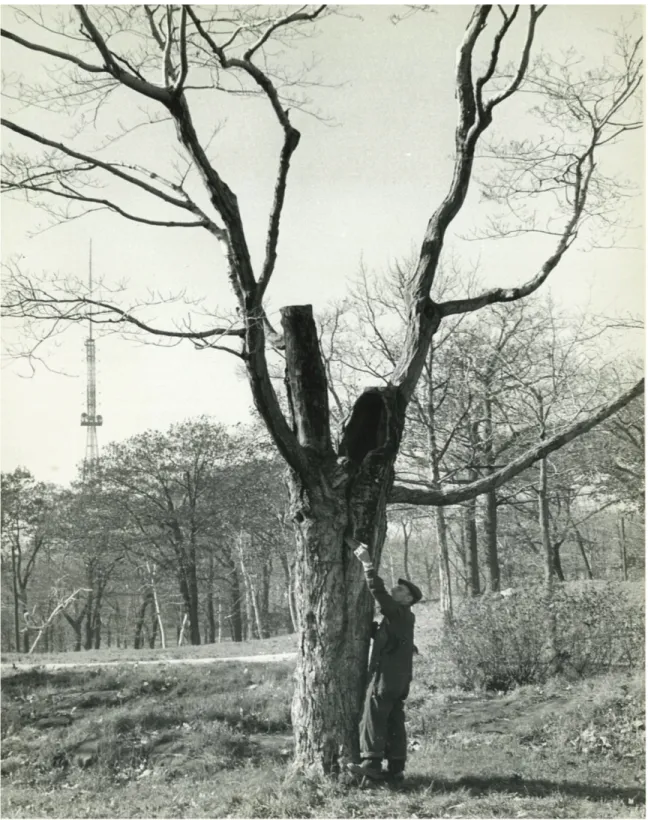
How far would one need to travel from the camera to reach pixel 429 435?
17281 mm

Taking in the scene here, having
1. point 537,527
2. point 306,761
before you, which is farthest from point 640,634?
point 537,527

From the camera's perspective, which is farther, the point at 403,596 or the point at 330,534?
the point at 403,596

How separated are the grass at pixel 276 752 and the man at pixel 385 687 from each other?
0.25 m

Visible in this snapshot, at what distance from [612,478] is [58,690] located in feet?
58.9

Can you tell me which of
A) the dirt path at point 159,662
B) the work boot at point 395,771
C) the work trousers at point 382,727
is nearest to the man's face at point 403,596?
the work trousers at point 382,727

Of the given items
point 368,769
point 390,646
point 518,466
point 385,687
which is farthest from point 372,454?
point 368,769

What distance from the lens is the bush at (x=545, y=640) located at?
10078 mm

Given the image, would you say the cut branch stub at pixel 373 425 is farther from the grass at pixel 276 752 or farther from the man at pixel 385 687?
the grass at pixel 276 752

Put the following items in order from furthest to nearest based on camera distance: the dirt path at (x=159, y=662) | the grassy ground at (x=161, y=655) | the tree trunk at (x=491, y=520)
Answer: the tree trunk at (x=491, y=520) < the grassy ground at (x=161, y=655) < the dirt path at (x=159, y=662)

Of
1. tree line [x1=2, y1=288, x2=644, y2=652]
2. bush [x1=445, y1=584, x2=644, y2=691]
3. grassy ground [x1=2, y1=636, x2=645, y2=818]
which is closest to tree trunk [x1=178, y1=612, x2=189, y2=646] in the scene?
tree line [x1=2, y1=288, x2=644, y2=652]

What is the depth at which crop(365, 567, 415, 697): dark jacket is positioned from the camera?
6.14 metres

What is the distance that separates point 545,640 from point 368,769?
4.99 meters

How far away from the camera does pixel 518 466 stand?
712 cm

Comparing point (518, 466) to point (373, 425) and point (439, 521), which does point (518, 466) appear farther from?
point (439, 521)
